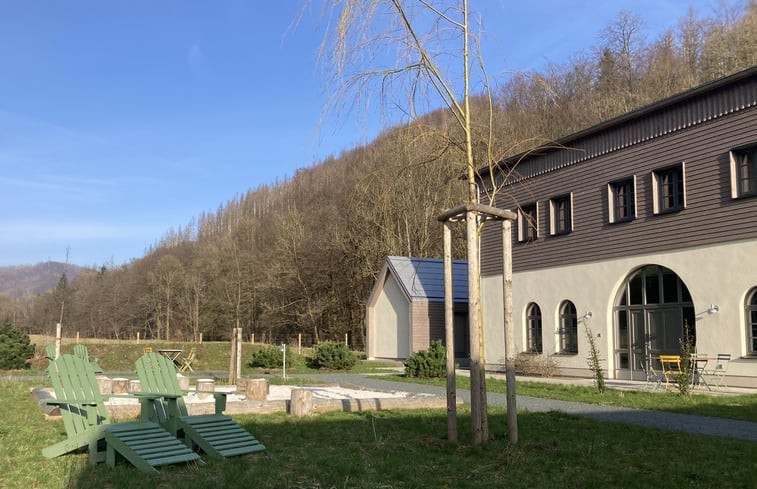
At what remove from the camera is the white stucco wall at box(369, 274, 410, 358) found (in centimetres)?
3300

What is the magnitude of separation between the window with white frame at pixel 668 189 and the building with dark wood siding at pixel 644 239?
0.10ft

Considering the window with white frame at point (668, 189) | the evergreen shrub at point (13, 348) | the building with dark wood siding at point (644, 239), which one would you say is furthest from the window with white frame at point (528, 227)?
the evergreen shrub at point (13, 348)

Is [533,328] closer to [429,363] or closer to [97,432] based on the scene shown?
[429,363]

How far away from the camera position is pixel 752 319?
636 inches

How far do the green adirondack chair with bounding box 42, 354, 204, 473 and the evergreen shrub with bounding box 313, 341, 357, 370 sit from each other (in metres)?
19.0

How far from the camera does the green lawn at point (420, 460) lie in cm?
626

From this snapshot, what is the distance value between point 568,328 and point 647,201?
513cm

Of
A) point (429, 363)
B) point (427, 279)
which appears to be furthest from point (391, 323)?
point (429, 363)

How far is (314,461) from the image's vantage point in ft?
23.8

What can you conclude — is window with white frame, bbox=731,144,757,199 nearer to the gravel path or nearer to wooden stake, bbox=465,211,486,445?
the gravel path

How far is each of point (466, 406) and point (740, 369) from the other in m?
7.80

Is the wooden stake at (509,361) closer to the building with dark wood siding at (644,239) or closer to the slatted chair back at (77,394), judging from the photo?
the slatted chair back at (77,394)

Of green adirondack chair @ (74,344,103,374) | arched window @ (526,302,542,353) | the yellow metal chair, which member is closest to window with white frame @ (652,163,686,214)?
→ the yellow metal chair

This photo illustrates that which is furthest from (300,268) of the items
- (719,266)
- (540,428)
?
(540,428)
